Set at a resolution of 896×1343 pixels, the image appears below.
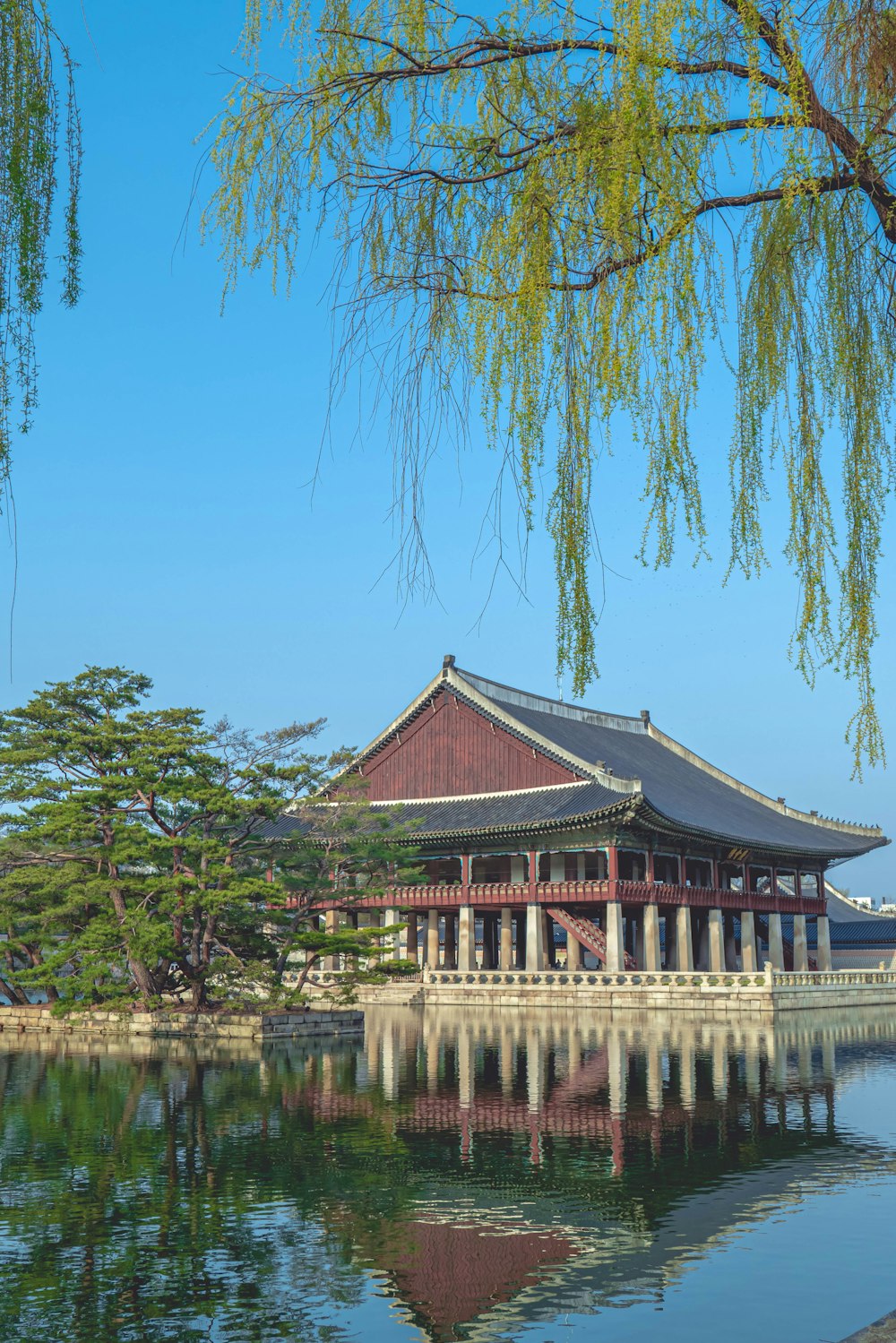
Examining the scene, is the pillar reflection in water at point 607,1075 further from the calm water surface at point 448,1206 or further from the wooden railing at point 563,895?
the wooden railing at point 563,895

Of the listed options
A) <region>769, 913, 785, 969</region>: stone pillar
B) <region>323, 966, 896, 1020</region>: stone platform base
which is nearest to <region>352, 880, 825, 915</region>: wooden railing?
<region>769, 913, 785, 969</region>: stone pillar

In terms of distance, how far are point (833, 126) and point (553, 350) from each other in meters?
1.59

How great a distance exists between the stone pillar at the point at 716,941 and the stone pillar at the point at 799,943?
735 centimetres

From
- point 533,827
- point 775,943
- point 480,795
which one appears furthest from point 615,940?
point 775,943

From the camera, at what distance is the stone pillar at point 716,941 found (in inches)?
1950

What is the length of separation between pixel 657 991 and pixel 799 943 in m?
19.5

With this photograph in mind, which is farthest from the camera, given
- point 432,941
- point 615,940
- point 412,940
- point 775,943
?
point 412,940

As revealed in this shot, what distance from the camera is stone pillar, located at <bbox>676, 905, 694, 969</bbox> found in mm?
46656

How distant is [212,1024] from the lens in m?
31.0

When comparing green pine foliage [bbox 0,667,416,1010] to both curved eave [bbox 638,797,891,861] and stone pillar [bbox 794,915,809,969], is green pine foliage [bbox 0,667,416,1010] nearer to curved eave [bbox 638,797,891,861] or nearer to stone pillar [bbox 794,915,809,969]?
curved eave [bbox 638,797,891,861]

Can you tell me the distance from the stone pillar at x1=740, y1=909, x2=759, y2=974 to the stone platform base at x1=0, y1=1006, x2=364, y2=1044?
2511 centimetres

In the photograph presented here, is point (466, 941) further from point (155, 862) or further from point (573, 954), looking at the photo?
point (155, 862)

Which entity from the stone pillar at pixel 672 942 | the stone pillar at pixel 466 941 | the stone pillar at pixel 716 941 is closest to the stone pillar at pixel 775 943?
the stone pillar at pixel 716 941

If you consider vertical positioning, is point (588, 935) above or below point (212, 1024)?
above
